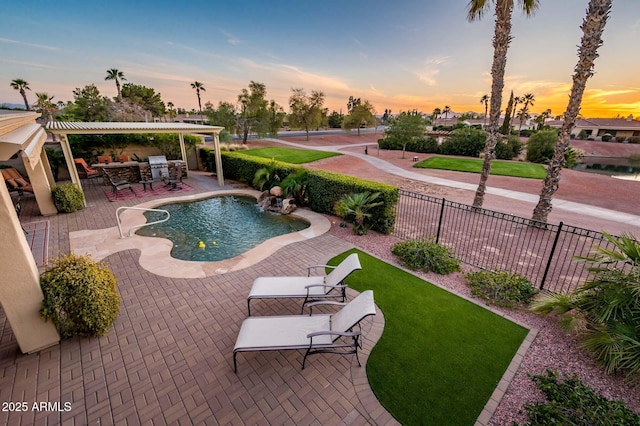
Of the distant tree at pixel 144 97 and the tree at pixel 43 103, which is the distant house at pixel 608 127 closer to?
the distant tree at pixel 144 97

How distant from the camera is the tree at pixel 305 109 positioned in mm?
42531

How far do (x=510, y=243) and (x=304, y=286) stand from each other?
7.74m

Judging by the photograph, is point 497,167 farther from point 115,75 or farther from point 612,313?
point 115,75

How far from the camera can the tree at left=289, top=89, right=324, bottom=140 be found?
42.5 metres

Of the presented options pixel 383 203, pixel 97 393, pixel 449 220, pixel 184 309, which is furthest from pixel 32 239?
pixel 449 220

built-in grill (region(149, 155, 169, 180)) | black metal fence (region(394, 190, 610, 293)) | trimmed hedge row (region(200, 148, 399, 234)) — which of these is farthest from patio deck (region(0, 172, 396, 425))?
built-in grill (region(149, 155, 169, 180))

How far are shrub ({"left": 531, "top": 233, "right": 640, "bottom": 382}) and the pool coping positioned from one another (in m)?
6.43

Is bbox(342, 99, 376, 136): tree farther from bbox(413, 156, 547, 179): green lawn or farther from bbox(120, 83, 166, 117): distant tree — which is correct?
bbox(120, 83, 166, 117): distant tree

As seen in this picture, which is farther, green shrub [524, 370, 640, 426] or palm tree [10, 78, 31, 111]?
palm tree [10, 78, 31, 111]

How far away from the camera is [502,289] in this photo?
5770mm

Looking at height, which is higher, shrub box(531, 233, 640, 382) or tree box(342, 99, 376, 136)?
tree box(342, 99, 376, 136)

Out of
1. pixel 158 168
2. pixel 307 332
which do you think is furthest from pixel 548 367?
pixel 158 168

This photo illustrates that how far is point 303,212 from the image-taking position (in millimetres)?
11062

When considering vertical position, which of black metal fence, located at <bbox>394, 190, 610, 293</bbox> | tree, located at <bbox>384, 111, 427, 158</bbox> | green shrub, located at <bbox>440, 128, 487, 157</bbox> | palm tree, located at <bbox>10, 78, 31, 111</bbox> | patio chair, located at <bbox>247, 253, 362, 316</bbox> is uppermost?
palm tree, located at <bbox>10, 78, 31, 111</bbox>
